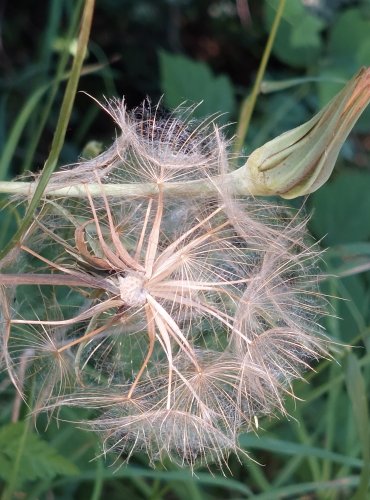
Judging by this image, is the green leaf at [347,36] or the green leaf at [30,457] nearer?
the green leaf at [30,457]

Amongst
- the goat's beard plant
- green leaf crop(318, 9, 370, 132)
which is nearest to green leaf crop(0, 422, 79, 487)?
the goat's beard plant

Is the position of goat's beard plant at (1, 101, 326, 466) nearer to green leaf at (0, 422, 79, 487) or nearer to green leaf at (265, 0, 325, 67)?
green leaf at (0, 422, 79, 487)

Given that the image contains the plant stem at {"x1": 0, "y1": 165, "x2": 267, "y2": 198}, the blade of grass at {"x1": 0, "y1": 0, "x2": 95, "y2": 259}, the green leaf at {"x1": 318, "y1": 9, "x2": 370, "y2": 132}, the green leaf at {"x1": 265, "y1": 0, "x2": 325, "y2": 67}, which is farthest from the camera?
the green leaf at {"x1": 318, "y1": 9, "x2": 370, "y2": 132}

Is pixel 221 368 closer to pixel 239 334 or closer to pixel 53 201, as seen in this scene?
pixel 239 334

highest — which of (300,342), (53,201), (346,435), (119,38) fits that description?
(53,201)

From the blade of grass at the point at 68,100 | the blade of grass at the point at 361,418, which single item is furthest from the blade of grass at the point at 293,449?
the blade of grass at the point at 68,100

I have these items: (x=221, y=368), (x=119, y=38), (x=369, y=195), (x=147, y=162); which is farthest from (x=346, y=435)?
(x=119, y=38)

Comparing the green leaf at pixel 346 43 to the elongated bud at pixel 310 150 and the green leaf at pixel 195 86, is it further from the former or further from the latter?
the elongated bud at pixel 310 150
